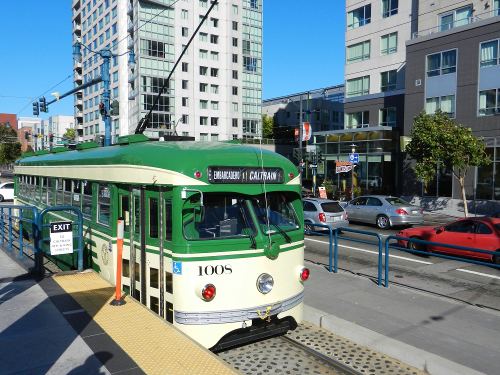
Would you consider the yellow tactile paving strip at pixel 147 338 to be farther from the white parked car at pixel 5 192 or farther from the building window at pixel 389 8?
the building window at pixel 389 8

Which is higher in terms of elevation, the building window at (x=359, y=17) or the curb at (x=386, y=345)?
the building window at (x=359, y=17)

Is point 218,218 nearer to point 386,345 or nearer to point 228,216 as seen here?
point 228,216

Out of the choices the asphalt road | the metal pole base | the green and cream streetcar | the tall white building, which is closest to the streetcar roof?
the green and cream streetcar

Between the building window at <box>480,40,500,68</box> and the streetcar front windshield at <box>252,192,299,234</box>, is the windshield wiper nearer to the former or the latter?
the streetcar front windshield at <box>252,192,299,234</box>

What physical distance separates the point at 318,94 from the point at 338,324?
83.3 meters

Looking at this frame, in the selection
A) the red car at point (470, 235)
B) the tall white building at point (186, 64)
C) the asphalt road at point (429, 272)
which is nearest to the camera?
the asphalt road at point (429, 272)

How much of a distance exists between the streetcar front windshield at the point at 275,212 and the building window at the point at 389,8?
38.0 meters

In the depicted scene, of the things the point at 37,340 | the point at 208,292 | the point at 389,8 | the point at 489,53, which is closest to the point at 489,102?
the point at 489,53

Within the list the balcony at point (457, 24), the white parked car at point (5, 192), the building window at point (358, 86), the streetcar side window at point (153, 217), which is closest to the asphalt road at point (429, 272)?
the streetcar side window at point (153, 217)

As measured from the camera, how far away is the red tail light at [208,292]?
6.04 meters

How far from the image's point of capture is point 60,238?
852 cm

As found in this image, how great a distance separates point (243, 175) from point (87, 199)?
418 cm

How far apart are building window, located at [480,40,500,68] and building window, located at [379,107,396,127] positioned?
9.38 metres

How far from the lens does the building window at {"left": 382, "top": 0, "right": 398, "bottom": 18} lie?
40031 millimetres
